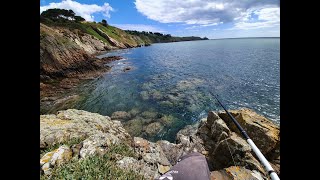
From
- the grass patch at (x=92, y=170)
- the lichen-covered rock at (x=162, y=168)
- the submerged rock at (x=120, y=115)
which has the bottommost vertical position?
the submerged rock at (x=120, y=115)

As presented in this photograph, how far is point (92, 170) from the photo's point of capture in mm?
5910

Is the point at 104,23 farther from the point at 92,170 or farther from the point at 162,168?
the point at 92,170

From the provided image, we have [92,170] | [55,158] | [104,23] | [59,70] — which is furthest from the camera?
[104,23]

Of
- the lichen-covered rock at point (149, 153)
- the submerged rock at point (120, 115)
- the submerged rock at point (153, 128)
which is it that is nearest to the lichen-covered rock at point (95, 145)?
the lichen-covered rock at point (149, 153)

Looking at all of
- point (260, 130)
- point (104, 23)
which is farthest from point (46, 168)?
point (104, 23)

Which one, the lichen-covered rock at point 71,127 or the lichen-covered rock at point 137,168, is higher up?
the lichen-covered rock at point 71,127

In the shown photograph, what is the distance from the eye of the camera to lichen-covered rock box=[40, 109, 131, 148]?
8.27m

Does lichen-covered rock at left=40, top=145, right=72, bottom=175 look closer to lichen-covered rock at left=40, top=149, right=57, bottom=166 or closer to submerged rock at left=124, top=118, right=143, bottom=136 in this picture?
lichen-covered rock at left=40, top=149, right=57, bottom=166

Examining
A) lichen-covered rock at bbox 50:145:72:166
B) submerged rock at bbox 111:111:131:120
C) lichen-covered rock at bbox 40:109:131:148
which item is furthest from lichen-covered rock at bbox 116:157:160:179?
submerged rock at bbox 111:111:131:120

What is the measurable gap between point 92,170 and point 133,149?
3.76 metres

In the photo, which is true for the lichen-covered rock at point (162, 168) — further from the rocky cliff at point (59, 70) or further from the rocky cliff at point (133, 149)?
the rocky cliff at point (59, 70)

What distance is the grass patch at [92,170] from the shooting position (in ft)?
18.4
